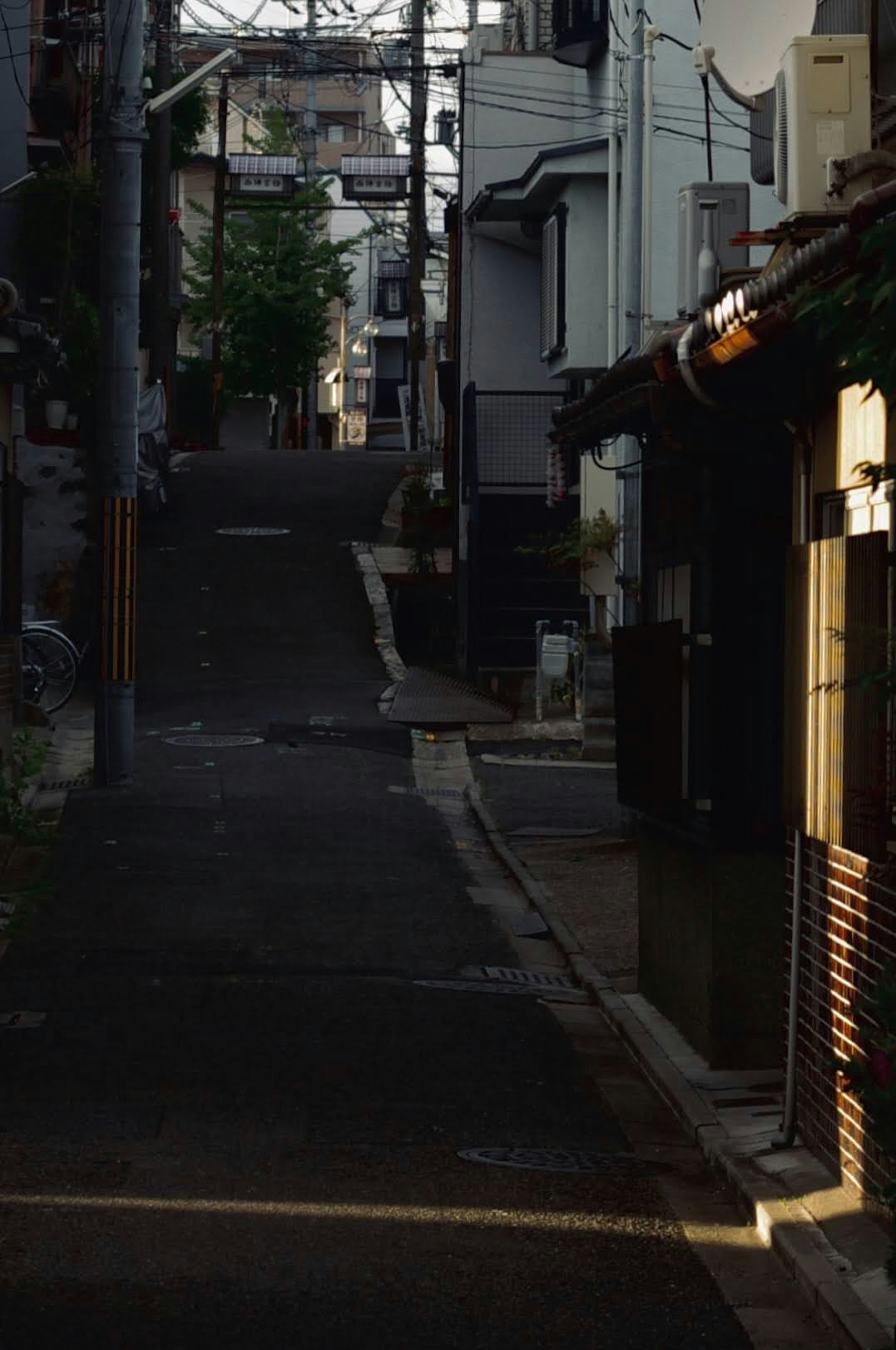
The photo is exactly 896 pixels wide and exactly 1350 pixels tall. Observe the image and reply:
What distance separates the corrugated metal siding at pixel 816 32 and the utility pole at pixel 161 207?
28868mm

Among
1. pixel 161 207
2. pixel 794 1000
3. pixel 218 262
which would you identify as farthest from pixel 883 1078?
pixel 218 262

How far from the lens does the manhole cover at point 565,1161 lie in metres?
8.68

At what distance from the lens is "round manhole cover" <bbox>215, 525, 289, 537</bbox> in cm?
3631

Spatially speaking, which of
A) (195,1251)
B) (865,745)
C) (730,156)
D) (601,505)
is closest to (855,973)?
(865,745)

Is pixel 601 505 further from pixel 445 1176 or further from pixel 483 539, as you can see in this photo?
pixel 445 1176

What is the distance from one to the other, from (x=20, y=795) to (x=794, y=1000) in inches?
443

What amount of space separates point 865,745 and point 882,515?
3.42 ft

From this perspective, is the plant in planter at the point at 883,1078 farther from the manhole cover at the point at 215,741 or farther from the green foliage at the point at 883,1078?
the manhole cover at the point at 215,741

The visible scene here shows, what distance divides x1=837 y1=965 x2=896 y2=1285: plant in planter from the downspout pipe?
241 cm

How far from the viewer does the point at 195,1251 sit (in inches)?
282

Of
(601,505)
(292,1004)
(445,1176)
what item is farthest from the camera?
(601,505)

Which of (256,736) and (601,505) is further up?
(601,505)

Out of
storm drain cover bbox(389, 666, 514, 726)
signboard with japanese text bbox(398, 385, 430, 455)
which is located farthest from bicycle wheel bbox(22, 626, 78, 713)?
signboard with japanese text bbox(398, 385, 430, 455)

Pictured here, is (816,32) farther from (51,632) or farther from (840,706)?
(51,632)
